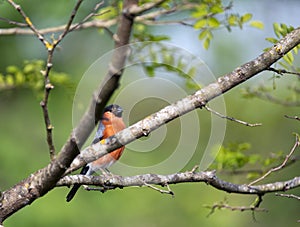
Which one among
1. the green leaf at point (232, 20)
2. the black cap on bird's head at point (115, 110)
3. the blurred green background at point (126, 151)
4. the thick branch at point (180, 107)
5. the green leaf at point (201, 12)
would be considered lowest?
the blurred green background at point (126, 151)

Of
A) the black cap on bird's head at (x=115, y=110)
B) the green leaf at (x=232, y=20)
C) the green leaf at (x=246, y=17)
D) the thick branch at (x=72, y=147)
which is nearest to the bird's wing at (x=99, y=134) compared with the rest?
the black cap on bird's head at (x=115, y=110)

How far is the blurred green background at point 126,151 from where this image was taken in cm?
866

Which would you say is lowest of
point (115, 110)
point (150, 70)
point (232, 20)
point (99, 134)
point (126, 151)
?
point (126, 151)

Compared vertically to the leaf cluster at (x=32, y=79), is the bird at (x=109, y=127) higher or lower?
lower

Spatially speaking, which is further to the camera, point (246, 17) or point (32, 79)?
point (32, 79)

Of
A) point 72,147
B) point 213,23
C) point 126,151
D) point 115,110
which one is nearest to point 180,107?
point 72,147

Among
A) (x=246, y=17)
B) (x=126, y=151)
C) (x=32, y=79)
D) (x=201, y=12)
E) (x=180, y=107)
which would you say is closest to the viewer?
(x=180, y=107)

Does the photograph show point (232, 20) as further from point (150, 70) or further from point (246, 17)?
point (150, 70)

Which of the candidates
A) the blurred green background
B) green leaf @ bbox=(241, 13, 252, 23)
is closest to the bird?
green leaf @ bbox=(241, 13, 252, 23)

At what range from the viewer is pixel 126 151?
9.23 meters

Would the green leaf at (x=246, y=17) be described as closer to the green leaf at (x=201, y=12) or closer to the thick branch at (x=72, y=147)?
the green leaf at (x=201, y=12)

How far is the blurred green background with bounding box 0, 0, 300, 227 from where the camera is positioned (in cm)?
866

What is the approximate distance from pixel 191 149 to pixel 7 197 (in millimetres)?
1248

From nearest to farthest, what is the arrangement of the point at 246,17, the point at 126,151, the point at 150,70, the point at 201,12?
the point at 201,12, the point at 246,17, the point at 150,70, the point at 126,151
